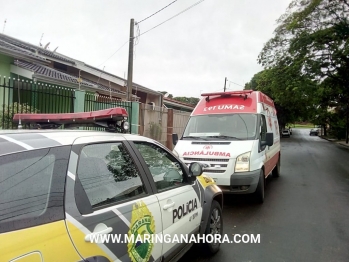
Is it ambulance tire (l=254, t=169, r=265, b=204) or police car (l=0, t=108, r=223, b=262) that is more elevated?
police car (l=0, t=108, r=223, b=262)

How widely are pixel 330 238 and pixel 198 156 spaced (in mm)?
2604

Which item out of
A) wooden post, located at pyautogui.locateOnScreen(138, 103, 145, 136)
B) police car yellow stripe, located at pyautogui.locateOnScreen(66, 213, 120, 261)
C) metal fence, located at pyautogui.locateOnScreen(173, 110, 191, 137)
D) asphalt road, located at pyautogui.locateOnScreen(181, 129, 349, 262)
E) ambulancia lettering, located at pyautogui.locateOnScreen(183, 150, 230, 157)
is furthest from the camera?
metal fence, located at pyautogui.locateOnScreen(173, 110, 191, 137)

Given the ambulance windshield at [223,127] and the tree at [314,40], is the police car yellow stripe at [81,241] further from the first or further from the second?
the tree at [314,40]

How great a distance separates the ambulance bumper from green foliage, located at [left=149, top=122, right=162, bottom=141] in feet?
20.6

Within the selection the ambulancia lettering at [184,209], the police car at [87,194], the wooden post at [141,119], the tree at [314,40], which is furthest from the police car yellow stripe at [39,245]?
the tree at [314,40]

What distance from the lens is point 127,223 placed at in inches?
81.7

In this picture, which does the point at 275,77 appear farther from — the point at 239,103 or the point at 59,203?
the point at 59,203

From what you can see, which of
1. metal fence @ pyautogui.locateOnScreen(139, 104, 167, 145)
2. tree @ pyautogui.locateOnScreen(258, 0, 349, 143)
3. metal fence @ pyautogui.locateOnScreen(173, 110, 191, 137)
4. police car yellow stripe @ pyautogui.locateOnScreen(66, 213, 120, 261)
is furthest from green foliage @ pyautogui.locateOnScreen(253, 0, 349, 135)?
police car yellow stripe @ pyautogui.locateOnScreen(66, 213, 120, 261)

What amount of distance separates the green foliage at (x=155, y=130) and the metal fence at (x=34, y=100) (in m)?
3.52

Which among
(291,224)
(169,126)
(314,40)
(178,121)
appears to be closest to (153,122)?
(169,126)

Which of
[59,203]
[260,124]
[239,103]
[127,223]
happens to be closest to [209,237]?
[127,223]

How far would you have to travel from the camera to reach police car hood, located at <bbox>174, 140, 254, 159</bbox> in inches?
219

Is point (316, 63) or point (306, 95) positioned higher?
point (316, 63)

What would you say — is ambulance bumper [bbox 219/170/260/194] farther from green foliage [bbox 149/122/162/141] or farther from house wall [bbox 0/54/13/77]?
house wall [bbox 0/54/13/77]
